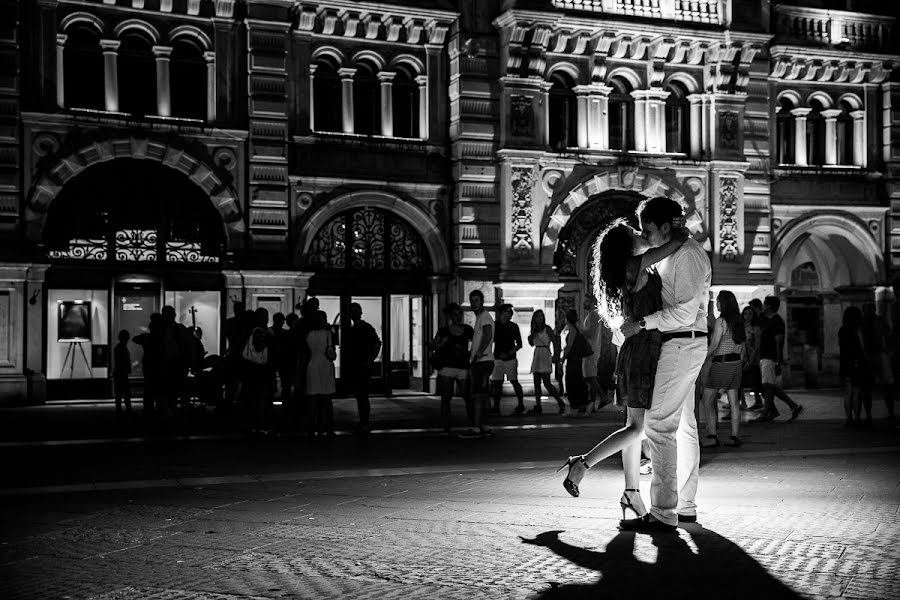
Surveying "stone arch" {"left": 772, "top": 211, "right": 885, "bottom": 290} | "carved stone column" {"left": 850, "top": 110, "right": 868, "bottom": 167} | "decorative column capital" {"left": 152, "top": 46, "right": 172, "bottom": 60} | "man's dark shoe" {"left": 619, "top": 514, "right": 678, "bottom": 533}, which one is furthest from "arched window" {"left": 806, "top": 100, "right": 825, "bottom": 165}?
"man's dark shoe" {"left": 619, "top": 514, "right": 678, "bottom": 533}

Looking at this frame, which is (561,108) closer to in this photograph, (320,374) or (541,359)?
(541,359)

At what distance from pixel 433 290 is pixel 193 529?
1822 cm

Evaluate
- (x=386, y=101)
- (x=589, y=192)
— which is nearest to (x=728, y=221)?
(x=589, y=192)

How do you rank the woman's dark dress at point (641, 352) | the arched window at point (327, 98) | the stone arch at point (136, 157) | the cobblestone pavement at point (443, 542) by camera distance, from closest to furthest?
the cobblestone pavement at point (443, 542) < the woman's dark dress at point (641, 352) < the stone arch at point (136, 157) < the arched window at point (327, 98)

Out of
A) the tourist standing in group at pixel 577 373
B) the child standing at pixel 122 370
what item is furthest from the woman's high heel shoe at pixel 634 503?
the child standing at pixel 122 370

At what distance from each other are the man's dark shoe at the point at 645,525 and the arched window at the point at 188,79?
18.5 metres

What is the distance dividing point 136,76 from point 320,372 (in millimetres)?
10232

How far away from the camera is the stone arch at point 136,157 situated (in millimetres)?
23062

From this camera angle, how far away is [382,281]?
2622cm

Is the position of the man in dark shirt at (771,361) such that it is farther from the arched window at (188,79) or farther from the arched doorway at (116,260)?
the arched window at (188,79)

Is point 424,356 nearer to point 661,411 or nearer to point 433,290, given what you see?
point 433,290

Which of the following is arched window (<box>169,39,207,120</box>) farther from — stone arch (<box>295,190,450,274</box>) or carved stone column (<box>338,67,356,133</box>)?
stone arch (<box>295,190,450,274</box>)

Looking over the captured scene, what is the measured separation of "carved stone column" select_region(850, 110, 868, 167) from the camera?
3048 cm

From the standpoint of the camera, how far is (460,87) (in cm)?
2645
